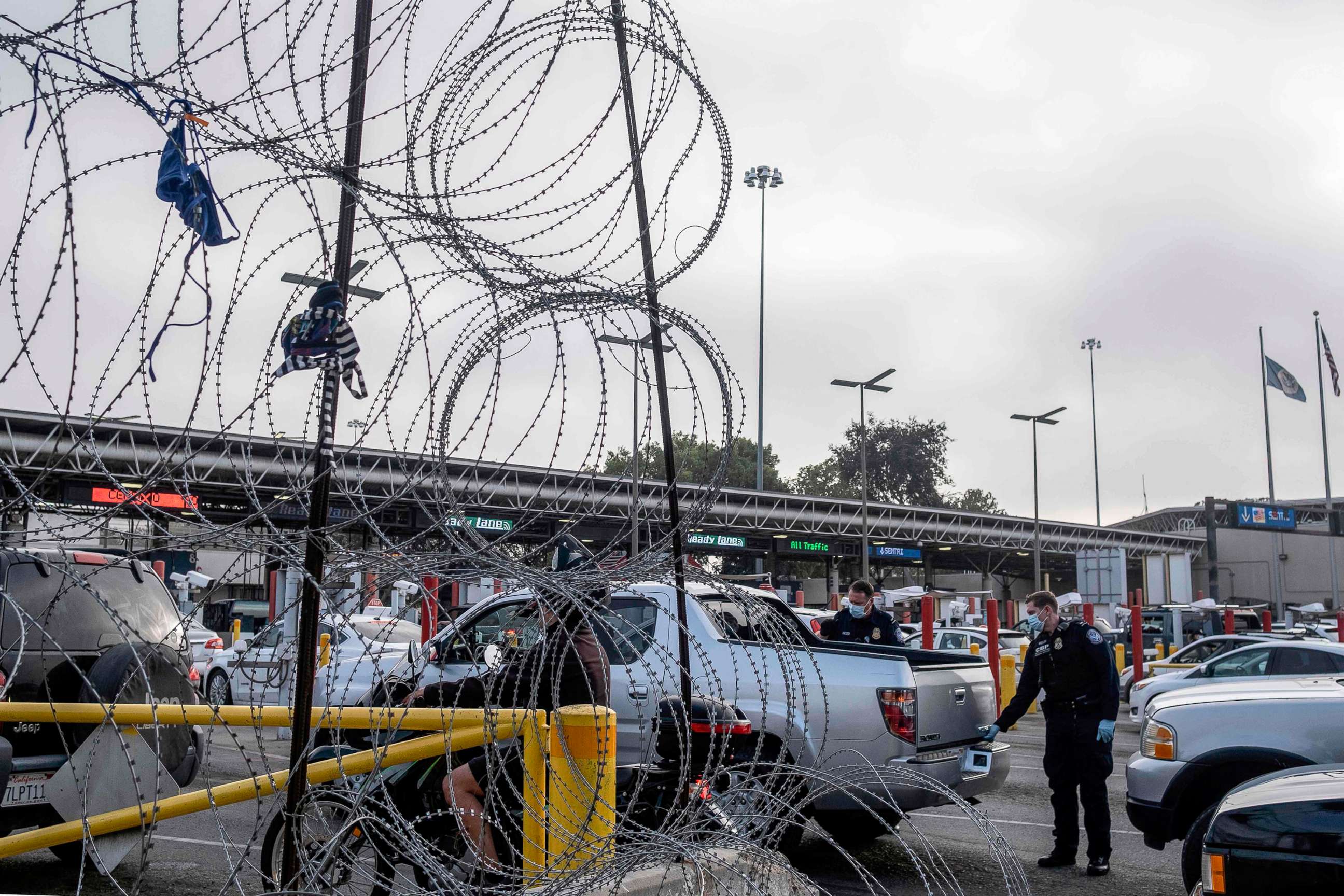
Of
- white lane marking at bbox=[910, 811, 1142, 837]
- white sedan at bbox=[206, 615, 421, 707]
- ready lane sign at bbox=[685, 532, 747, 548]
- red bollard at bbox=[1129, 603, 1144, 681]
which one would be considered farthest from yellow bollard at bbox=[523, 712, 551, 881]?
ready lane sign at bbox=[685, 532, 747, 548]

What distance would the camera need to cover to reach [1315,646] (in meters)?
14.2

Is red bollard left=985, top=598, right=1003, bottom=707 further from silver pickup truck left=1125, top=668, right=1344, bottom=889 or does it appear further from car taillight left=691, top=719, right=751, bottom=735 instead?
car taillight left=691, top=719, right=751, bottom=735

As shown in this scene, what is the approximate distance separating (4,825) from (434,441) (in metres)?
3.70

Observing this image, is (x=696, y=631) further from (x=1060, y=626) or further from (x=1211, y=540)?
(x=1211, y=540)

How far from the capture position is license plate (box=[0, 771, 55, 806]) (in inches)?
210

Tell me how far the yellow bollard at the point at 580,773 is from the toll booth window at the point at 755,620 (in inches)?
22.7

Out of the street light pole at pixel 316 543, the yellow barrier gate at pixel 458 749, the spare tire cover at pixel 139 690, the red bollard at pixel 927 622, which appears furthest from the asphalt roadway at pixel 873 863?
the red bollard at pixel 927 622

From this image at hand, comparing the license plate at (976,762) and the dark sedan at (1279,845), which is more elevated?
the dark sedan at (1279,845)

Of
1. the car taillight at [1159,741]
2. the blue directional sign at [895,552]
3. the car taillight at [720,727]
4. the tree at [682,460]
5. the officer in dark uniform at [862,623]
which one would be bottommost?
the car taillight at [1159,741]

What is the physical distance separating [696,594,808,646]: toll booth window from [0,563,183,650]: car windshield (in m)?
3.07

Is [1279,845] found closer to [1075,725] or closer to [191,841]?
[1075,725]

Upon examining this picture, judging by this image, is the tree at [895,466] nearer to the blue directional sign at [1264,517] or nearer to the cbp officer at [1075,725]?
the blue directional sign at [1264,517]

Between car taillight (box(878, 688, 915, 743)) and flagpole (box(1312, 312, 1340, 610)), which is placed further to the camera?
flagpole (box(1312, 312, 1340, 610))

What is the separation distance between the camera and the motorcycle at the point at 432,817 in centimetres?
316
